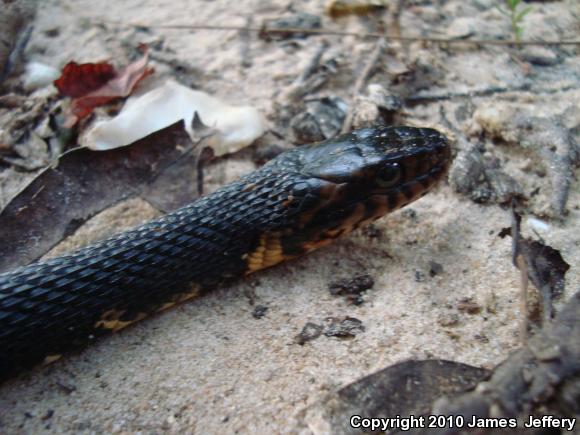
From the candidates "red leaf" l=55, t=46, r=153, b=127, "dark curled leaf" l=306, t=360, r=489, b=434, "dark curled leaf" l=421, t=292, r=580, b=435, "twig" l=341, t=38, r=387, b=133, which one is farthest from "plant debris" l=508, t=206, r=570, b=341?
"red leaf" l=55, t=46, r=153, b=127

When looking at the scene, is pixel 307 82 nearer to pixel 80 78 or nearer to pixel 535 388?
pixel 80 78

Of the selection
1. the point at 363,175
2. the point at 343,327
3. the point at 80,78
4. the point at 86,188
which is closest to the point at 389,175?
the point at 363,175

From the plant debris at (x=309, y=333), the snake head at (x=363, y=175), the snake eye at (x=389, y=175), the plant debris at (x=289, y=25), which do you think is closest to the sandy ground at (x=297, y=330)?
the plant debris at (x=309, y=333)

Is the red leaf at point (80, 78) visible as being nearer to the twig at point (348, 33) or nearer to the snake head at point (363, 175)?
the twig at point (348, 33)

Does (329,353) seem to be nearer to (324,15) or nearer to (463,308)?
(463,308)

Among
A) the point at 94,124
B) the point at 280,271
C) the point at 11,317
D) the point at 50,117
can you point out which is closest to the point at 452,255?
the point at 280,271
